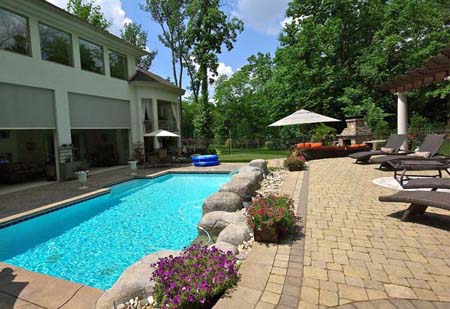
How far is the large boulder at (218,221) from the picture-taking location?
437cm

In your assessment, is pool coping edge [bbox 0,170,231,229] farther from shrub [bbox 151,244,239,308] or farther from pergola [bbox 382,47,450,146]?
pergola [bbox 382,47,450,146]

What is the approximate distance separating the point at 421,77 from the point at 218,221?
10.0m

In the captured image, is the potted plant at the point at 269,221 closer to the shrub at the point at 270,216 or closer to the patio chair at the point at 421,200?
the shrub at the point at 270,216

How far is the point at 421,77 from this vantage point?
938cm

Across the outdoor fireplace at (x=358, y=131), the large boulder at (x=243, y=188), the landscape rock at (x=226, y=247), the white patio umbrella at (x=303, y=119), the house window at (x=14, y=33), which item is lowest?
the landscape rock at (x=226, y=247)

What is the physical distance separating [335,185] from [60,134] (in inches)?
429

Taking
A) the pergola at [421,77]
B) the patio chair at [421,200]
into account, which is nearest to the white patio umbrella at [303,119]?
the pergola at [421,77]

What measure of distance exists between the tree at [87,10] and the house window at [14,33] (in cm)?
1216

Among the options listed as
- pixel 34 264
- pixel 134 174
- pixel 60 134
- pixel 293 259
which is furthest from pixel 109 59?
pixel 293 259

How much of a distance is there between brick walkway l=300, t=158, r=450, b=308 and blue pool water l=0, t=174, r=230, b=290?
2713mm

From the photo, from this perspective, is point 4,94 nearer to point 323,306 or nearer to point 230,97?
point 323,306

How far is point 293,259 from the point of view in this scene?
2.96 metres

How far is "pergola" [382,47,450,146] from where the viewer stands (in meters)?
7.01

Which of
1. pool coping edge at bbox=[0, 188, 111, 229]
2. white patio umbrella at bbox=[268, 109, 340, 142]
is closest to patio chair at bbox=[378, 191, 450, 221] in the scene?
pool coping edge at bbox=[0, 188, 111, 229]
